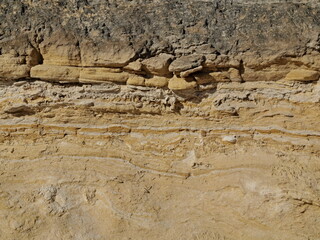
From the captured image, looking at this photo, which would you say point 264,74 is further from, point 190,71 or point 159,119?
point 159,119

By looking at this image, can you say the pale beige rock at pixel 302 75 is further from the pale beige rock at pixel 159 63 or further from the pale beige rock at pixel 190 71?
the pale beige rock at pixel 159 63

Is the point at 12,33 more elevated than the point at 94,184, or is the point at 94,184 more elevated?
the point at 12,33

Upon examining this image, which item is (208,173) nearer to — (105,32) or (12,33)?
(105,32)

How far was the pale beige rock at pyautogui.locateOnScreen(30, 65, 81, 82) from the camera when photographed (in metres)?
3.64

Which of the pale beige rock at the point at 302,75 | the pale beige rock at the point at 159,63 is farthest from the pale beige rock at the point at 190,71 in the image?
the pale beige rock at the point at 302,75

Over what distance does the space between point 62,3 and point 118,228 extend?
228 centimetres

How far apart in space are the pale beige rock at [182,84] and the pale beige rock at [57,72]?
93cm

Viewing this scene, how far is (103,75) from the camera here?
11.9 feet

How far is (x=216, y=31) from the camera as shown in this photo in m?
3.65

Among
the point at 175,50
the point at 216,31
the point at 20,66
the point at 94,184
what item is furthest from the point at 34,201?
the point at 216,31

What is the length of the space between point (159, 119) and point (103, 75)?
2.27 ft

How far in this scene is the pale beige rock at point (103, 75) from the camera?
3635mm

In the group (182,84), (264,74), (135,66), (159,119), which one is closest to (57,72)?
(135,66)

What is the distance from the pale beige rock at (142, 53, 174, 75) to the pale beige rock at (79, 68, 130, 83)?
0.76 ft
